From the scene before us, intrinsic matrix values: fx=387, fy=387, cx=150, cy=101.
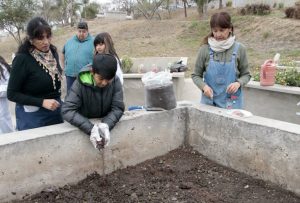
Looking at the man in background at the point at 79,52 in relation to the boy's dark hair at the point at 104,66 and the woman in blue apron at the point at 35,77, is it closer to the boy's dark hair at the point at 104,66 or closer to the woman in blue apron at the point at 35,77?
the woman in blue apron at the point at 35,77

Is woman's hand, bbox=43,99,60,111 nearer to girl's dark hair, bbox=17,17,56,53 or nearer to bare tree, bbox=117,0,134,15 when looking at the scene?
girl's dark hair, bbox=17,17,56,53

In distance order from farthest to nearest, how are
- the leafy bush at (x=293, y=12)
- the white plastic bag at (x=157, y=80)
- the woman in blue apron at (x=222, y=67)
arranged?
1. the leafy bush at (x=293, y=12)
2. the white plastic bag at (x=157, y=80)
3. the woman in blue apron at (x=222, y=67)

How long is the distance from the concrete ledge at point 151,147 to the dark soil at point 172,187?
0.07 metres

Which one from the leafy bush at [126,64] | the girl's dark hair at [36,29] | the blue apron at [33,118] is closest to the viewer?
the girl's dark hair at [36,29]

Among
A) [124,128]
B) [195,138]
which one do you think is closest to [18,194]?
[124,128]

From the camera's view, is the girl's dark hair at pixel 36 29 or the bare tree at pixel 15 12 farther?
the bare tree at pixel 15 12

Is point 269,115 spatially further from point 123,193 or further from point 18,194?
point 18,194

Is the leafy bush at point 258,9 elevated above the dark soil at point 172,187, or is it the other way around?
the leafy bush at point 258,9

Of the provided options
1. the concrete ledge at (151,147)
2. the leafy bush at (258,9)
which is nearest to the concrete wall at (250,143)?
the concrete ledge at (151,147)

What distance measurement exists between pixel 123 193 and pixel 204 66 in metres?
1.29

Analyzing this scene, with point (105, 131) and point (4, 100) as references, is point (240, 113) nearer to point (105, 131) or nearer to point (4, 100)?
point (105, 131)

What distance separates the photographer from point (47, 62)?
2855 mm

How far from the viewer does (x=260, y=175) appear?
9.45 feet

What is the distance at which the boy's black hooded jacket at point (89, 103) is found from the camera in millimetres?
2729
